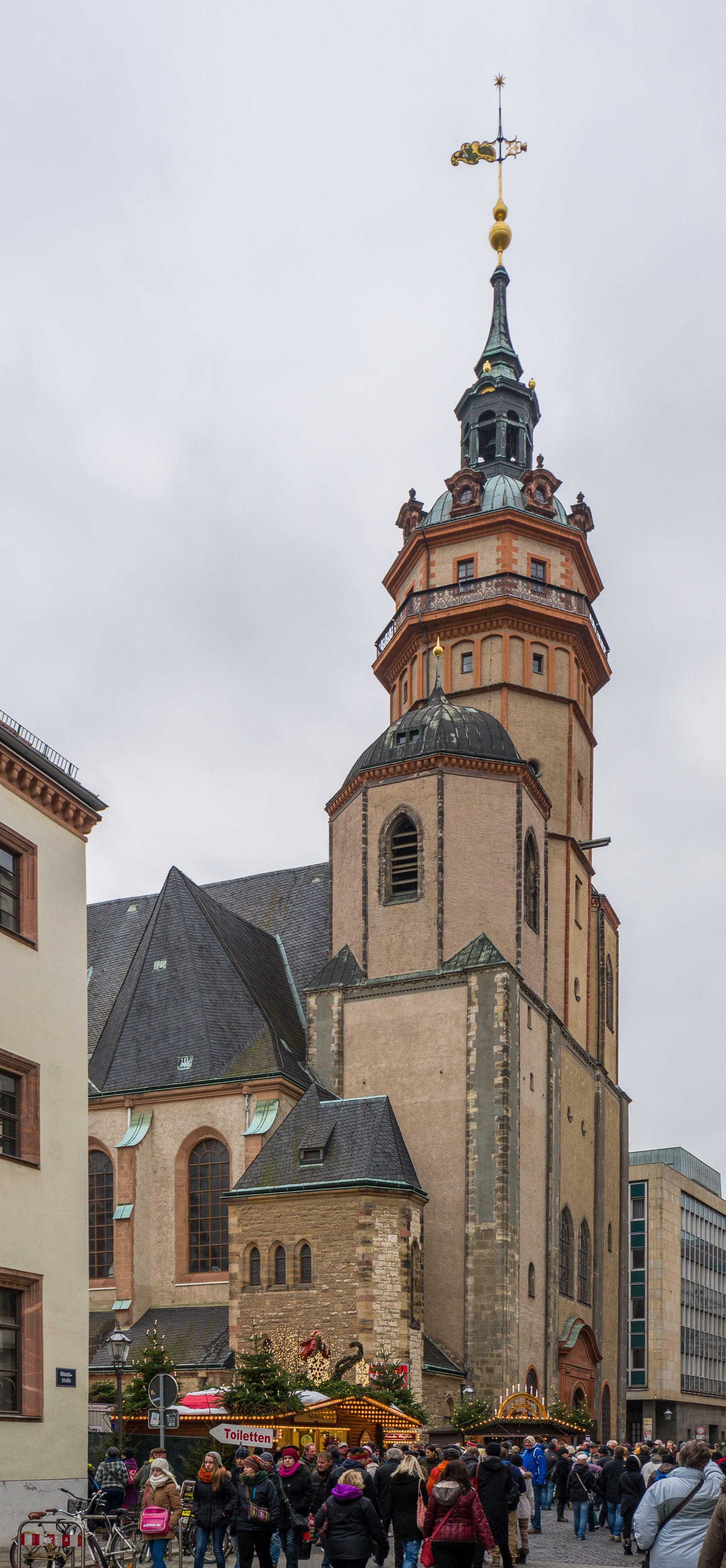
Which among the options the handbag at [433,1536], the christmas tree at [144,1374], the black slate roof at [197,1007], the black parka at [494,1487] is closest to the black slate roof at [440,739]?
the black slate roof at [197,1007]

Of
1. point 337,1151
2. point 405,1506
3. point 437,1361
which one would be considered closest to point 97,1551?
point 405,1506

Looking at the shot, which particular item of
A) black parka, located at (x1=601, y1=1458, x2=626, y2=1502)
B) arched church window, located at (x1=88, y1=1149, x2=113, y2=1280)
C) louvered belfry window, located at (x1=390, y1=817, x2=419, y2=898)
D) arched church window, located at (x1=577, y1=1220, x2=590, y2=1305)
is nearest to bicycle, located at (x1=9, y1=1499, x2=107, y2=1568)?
black parka, located at (x1=601, y1=1458, x2=626, y2=1502)

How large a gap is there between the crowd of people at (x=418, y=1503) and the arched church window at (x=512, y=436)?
3485 cm

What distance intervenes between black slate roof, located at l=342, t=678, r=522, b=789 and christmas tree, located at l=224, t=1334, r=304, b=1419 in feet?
57.4

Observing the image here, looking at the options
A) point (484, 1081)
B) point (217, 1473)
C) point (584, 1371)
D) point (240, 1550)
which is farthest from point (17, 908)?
point (584, 1371)

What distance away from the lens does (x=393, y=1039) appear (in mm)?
38875

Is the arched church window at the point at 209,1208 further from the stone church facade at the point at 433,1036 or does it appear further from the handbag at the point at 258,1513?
the handbag at the point at 258,1513

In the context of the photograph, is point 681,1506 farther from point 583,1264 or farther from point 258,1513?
point 583,1264

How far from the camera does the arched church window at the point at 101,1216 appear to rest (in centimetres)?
3956

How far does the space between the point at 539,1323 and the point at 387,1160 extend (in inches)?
275

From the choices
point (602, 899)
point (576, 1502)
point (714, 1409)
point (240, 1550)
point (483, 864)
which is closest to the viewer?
point (240, 1550)

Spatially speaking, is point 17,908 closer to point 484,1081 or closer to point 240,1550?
point 240,1550

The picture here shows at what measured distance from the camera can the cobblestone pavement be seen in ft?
67.1

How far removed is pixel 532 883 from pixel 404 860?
367 centimetres
